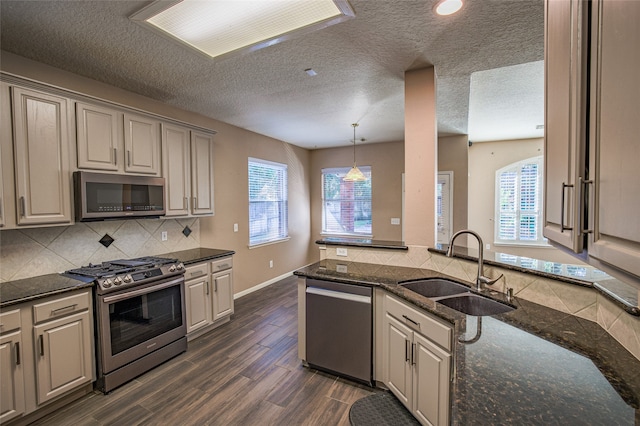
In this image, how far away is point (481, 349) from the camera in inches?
42.8

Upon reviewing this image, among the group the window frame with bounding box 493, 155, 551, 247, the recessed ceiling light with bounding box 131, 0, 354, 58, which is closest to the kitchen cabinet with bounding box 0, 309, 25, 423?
the recessed ceiling light with bounding box 131, 0, 354, 58

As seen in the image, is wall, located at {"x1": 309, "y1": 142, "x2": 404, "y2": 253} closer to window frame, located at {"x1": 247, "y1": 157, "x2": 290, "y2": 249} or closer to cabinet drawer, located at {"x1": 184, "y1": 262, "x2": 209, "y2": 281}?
window frame, located at {"x1": 247, "y1": 157, "x2": 290, "y2": 249}

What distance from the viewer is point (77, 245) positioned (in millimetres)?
2604

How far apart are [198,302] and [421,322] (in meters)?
2.41

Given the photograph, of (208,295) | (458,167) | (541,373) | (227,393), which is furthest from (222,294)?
(458,167)

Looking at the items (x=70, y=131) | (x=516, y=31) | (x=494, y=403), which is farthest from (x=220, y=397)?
(x=516, y=31)

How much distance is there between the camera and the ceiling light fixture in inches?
66.5

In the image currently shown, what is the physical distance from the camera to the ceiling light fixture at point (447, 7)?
5.54 feet

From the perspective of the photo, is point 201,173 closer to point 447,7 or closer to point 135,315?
point 135,315

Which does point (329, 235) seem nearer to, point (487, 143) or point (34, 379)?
point (487, 143)

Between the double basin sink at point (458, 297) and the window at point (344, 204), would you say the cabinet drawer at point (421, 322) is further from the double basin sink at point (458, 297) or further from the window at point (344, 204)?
the window at point (344, 204)

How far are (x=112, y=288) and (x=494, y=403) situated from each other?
2605 mm

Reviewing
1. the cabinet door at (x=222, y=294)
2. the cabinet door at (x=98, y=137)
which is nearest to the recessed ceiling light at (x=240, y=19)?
the cabinet door at (x=98, y=137)

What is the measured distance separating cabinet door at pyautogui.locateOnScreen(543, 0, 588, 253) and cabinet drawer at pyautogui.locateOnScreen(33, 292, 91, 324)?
2.91 meters
